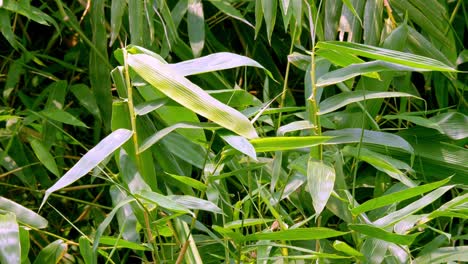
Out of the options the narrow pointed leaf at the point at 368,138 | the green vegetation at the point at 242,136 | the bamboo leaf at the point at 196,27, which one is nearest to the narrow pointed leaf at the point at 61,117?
the green vegetation at the point at 242,136

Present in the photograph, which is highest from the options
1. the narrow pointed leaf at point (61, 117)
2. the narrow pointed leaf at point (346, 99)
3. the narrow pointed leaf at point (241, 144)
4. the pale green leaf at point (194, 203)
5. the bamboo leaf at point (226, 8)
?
the bamboo leaf at point (226, 8)

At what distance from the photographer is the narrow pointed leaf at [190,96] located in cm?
73

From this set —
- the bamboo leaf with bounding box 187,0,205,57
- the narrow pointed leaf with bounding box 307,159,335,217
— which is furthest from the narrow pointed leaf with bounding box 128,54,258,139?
the bamboo leaf with bounding box 187,0,205,57

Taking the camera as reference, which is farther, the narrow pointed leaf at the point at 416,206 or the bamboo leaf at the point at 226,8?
the bamboo leaf at the point at 226,8

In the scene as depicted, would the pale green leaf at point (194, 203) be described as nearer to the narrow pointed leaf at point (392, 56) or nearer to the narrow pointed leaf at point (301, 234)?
the narrow pointed leaf at point (301, 234)

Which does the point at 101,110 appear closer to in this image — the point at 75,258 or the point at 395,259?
the point at 75,258

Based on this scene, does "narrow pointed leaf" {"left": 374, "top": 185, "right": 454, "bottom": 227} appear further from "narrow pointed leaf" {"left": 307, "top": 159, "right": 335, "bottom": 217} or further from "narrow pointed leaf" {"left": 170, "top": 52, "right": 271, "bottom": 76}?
"narrow pointed leaf" {"left": 170, "top": 52, "right": 271, "bottom": 76}

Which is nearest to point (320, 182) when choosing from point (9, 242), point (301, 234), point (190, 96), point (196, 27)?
point (301, 234)

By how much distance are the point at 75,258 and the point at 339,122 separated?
0.51 m

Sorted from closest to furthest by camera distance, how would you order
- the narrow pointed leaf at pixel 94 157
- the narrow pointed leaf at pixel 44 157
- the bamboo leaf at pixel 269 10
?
the narrow pointed leaf at pixel 94 157 → the bamboo leaf at pixel 269 10 → the narrow pointed leaf at pixel 44 157

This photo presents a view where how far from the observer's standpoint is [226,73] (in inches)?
55.6

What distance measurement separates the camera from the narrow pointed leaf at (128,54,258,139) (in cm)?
73

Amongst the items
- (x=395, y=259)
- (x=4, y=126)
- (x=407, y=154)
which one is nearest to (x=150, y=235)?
(x=395, y=259)

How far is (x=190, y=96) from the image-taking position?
74cm
